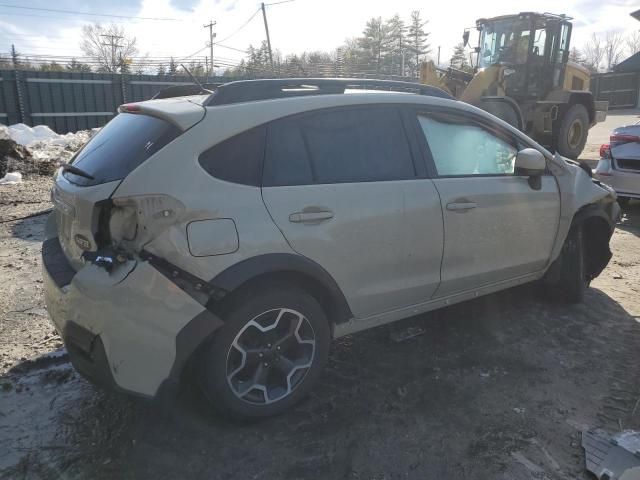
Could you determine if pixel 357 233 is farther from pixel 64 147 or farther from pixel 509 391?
pixel 64 147

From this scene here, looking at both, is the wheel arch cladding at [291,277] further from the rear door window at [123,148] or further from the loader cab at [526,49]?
the loader cab at [526,49]

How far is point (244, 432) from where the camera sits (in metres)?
2.80

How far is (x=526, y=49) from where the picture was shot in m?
12.3

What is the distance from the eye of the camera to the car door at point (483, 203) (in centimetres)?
342

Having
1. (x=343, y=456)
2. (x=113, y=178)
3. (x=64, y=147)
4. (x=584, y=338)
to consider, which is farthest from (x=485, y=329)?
(x=64, y=147)

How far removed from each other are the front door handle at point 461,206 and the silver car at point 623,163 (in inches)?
197

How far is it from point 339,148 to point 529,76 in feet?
36.9

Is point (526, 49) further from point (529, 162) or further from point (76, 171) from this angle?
point (76, 171)

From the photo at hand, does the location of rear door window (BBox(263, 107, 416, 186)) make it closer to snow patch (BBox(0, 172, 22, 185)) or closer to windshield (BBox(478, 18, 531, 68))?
snow patch (BBox(0, 172, 22, 185))

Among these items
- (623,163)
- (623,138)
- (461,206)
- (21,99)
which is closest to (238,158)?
(461,206)

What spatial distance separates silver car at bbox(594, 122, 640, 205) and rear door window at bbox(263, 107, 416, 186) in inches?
215

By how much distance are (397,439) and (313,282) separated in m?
0.94

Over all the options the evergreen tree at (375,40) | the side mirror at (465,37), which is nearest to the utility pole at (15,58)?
the side mirror at (465,37)

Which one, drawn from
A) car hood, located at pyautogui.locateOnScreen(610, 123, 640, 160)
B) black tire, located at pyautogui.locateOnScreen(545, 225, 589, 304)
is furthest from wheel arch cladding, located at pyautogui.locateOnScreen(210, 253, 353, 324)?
car hood, located at pyautogui.locateOnScreen(610, 123, 640, 160)
